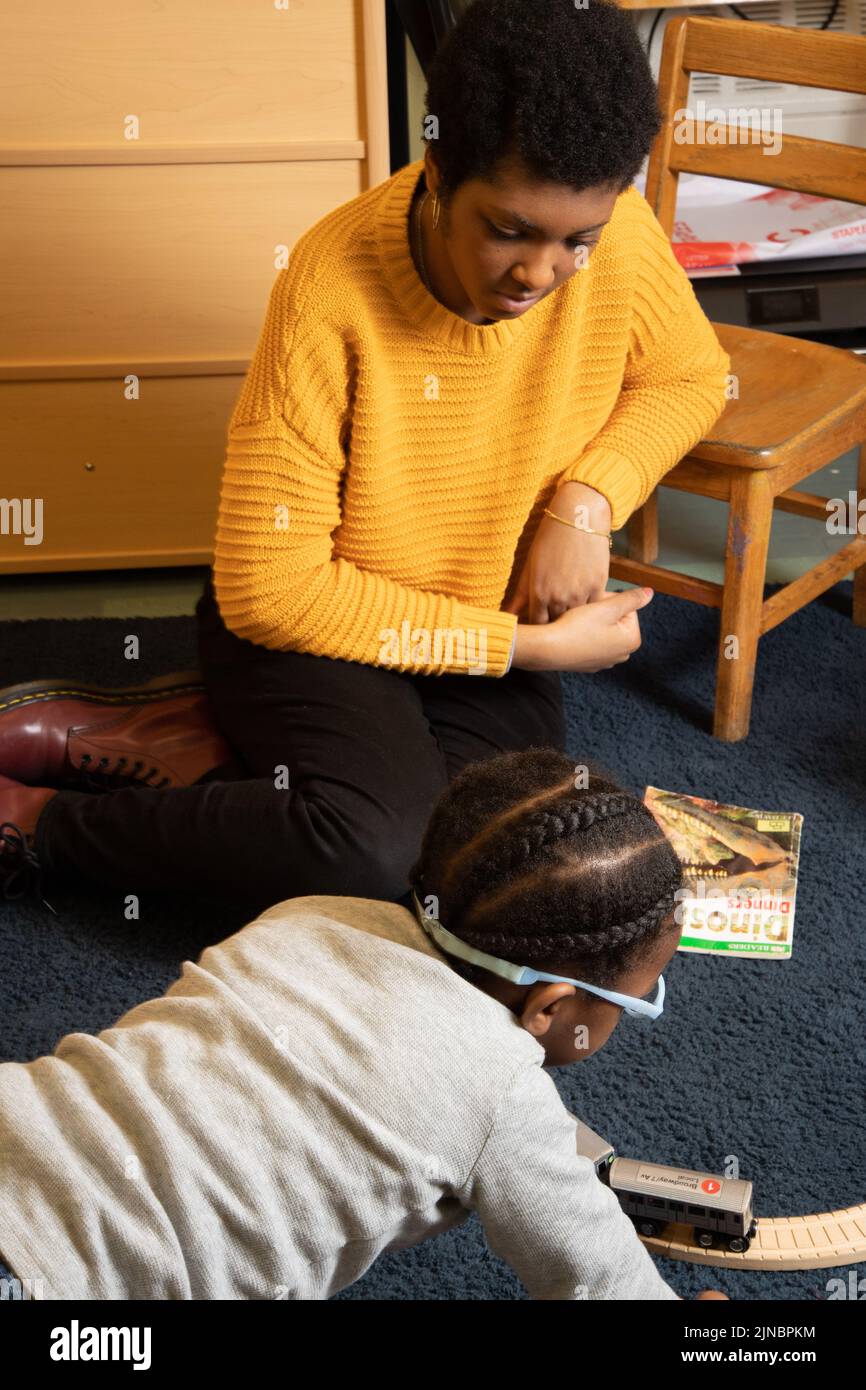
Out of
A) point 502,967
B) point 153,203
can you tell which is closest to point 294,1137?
point 502,967

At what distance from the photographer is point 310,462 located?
4.48 feet

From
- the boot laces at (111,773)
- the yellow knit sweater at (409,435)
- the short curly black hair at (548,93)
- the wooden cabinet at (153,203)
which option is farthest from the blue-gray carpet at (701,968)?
the short curly black hair at (548,93)

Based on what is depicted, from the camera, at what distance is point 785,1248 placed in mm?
1163

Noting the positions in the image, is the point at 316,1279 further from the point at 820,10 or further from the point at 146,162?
the point at 820,10

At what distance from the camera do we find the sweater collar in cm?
132

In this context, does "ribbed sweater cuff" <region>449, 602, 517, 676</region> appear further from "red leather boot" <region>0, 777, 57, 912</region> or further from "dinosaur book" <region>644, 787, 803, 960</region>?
"red leather boot" <region>0, 777, 57, 912</region>

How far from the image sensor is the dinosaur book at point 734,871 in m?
1.50

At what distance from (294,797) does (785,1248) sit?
0.61m

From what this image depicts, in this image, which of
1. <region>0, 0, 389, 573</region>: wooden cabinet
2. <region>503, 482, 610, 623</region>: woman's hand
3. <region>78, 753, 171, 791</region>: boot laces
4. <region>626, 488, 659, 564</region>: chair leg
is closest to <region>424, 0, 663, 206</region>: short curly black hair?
<region>503, 482, 610, 623</region>: woman's hand

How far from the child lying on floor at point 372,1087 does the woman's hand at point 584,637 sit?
0.52 m

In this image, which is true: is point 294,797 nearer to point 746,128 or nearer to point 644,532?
point 644,532

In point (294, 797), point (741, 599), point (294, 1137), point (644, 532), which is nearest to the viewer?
point (294, 1137)

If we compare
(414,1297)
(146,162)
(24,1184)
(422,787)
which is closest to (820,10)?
(146,162)

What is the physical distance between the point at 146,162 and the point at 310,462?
0.63 m
